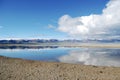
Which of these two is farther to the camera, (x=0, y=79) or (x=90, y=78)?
(x=90, y=78)

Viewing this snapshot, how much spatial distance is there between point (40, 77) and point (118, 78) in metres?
6.71

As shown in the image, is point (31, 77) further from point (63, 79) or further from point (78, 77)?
point (78, 77)

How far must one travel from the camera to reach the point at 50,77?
17344 mm

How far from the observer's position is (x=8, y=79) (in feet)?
53.1

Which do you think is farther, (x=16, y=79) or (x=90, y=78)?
(x=90, y=78)

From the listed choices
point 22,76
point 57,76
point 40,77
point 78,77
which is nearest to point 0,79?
point 22,76

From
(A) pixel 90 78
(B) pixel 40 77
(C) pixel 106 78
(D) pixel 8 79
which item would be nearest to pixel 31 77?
(B) pixel 40 77

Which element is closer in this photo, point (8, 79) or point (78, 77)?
point (8, 79)

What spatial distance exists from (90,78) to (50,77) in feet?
11.1

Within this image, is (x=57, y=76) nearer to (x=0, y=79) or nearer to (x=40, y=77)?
(x=40, y=77)

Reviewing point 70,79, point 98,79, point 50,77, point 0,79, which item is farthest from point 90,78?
point 0,79

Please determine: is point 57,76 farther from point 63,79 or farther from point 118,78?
point 118,78

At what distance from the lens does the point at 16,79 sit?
1638 centimetres

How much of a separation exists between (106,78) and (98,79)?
0.97 metres
